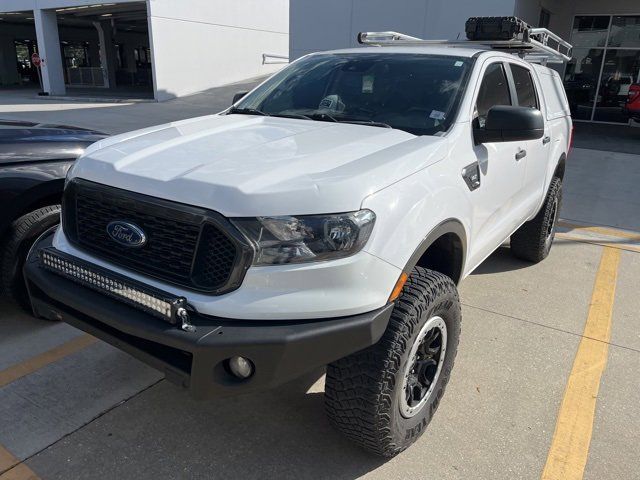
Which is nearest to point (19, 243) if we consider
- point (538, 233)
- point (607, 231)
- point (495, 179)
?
point (495, 179)

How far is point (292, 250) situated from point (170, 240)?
20.0 inches

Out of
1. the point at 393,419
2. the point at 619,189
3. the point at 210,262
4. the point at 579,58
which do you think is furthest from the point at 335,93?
the point at 579,58

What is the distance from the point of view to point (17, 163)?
3.40 m

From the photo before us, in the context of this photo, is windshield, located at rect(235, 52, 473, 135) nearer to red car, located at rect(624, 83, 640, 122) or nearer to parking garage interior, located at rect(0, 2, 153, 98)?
red car, located at rect(624, 83, 640, 122)

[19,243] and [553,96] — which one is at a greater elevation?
[553,96]

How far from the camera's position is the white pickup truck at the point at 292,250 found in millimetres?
1980

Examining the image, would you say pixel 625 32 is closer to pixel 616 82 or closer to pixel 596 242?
pixel 616 82

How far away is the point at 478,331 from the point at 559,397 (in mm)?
796

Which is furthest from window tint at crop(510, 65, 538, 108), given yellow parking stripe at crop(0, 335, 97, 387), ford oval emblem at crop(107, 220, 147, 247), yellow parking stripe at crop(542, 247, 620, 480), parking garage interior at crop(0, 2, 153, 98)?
parking garage interior at crop(0, 2, 153, 98)

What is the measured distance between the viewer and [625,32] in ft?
53.1

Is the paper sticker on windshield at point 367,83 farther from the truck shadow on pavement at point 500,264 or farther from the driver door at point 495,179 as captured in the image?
the truck shadow on pavement at point 500,264

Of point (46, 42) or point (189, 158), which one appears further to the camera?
point (46, 42)

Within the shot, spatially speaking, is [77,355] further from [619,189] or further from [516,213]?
[619,189]

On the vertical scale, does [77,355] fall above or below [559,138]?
below
